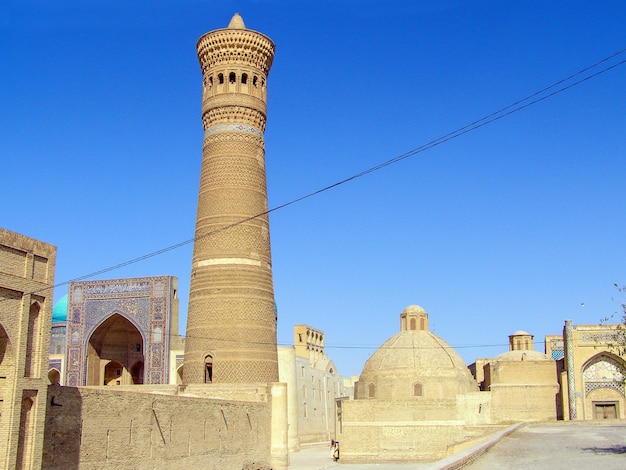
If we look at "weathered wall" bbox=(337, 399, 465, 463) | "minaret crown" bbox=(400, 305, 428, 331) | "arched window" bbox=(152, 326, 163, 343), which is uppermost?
"minaret crown" bbox=(400, 305, 428, 331)

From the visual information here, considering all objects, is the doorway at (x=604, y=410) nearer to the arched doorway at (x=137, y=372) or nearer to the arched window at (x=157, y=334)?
the arched window at (x=157, y=334)

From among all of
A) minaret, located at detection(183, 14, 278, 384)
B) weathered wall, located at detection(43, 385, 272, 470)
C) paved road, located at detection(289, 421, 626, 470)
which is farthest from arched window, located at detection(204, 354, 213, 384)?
paved road, located at detection(289, 421, 626, 470)

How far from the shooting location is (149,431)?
15617mm

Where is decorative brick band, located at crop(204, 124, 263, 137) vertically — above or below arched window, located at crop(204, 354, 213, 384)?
above

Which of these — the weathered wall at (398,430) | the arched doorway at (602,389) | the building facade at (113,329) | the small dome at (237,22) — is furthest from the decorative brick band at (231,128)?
the arched doorway at (602,389)

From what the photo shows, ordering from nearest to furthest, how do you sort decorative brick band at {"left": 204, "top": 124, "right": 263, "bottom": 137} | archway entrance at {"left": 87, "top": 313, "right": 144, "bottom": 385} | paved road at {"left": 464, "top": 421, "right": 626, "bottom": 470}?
paved road at {"left": 464, "top": 421, "right": 626, "bottom": 470}
decorative brick band at {"left": 204, "top": 124, "right": 263, "bottom": 137}
archway entrance at {"left": 87, "top": 313, "right": 144, "bottom": 385}

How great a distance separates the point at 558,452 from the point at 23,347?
9.09m

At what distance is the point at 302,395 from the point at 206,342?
12070 mm

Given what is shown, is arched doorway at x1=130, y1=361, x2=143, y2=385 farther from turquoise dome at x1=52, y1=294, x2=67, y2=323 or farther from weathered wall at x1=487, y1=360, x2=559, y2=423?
weathered wall at x1=487, y1=360, x2=559, y2=423

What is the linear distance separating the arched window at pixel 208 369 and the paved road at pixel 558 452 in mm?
8408

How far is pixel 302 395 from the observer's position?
32812 mm

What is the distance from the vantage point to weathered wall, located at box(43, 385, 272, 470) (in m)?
13.2

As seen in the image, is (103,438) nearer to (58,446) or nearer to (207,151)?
(58,446)

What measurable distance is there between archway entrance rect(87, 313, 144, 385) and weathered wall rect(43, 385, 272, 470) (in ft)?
34.1
